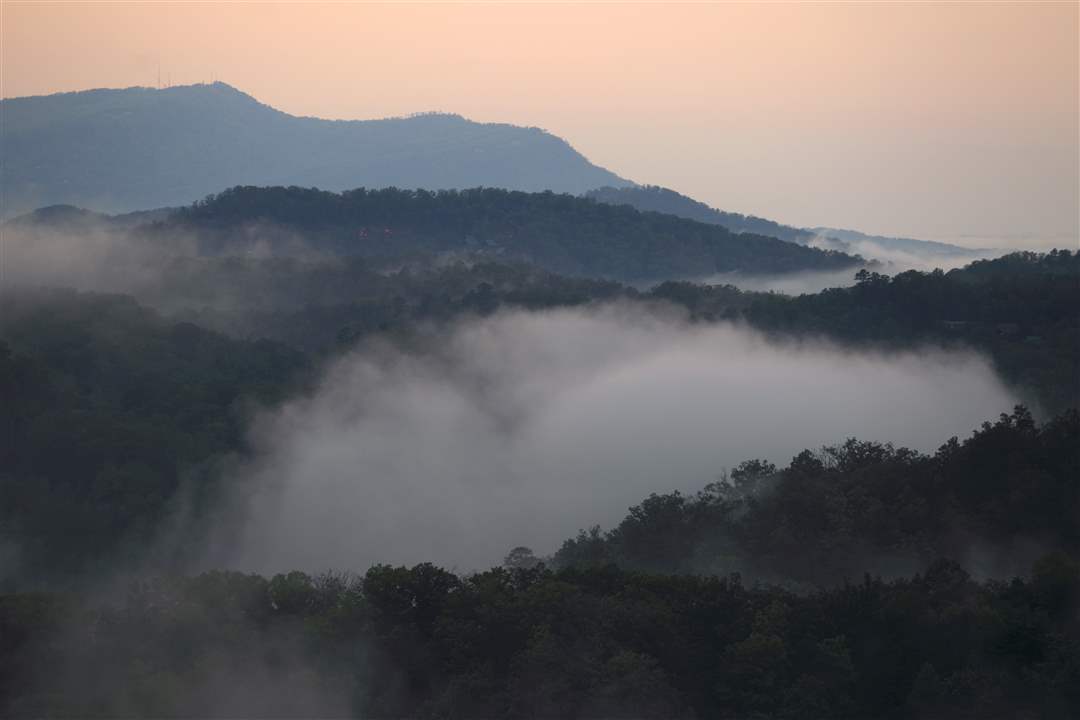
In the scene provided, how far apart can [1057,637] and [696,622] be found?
21.2ft

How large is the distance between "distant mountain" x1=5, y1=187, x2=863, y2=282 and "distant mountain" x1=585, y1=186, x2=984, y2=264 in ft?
56.9

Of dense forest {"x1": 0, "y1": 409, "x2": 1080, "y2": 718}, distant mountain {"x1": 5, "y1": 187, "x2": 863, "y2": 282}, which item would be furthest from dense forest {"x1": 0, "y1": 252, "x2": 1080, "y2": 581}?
distant mountain {"x1": 5, "y1": 187, "x2": 863, "y2": 282}

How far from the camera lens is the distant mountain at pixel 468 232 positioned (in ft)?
421

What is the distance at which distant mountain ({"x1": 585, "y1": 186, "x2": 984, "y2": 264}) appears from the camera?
15538 cm

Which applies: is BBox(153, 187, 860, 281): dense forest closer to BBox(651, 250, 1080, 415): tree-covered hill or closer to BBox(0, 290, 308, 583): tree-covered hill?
BBox(651, 250, 1080, 415): tree-covered hill

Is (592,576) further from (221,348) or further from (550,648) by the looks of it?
(221,348)

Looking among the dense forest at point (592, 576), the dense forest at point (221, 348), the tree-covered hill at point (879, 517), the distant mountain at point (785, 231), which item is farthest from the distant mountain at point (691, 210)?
the tree-covered hill at point (879, 517)

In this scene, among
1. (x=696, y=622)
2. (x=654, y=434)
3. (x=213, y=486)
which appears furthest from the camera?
(x=654, y=434)

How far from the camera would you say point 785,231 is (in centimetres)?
16675

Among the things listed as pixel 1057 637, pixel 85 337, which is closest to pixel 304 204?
pixel 85 337

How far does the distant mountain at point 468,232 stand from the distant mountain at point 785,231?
17.3m

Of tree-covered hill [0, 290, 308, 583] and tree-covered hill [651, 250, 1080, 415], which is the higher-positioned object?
tree-covered hill [651, 250, 1080, 415]

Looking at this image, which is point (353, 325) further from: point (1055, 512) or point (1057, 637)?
point (1057, 637)

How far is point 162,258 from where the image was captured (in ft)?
370
